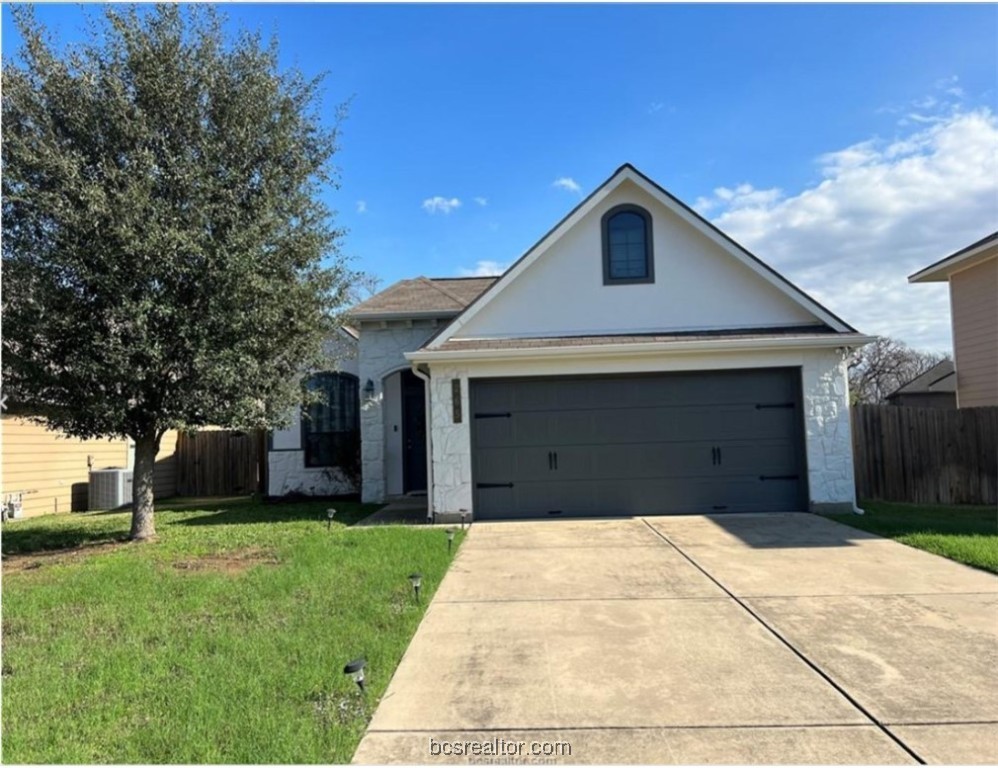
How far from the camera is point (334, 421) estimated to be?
49.1 ft

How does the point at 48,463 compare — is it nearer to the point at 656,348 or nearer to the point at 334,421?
the point at 334,421

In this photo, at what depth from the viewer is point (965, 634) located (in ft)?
15.8

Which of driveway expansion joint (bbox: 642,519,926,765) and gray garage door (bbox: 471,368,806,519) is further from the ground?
gray garage door (bbox: 471,368,806,519)

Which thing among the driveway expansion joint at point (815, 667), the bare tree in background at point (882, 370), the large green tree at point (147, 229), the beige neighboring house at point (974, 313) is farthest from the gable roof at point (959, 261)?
the bare tree in background at point (882, 370)

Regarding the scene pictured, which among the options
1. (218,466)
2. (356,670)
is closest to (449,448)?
(356,670)

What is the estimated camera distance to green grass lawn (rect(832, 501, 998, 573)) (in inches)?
290

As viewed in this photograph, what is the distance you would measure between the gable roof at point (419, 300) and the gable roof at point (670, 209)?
251 cm

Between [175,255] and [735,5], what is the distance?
7587 mm

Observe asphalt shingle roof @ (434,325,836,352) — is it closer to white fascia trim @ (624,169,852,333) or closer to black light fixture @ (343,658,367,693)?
white fascia trim @ (624,169,852,333)

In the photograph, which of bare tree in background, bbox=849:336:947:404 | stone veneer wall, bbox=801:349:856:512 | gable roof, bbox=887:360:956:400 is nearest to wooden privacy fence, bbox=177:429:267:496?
stone veneer wall, bbox=801:349:856:512

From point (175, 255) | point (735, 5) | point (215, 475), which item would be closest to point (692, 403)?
point (735, 5)

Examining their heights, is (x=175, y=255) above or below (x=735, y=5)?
below

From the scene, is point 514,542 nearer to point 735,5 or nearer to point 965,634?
point 965,634

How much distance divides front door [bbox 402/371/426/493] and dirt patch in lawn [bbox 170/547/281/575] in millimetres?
5779
